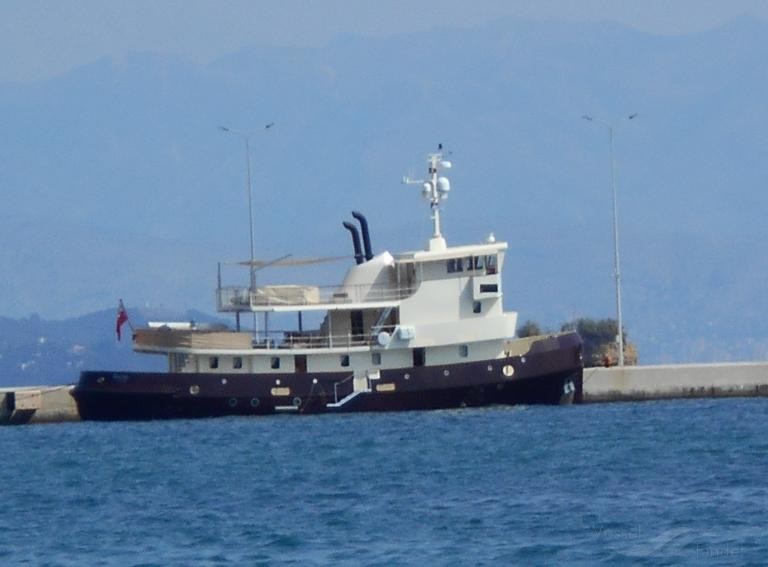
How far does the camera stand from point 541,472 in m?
39.1

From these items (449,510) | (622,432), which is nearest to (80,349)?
(622,432)

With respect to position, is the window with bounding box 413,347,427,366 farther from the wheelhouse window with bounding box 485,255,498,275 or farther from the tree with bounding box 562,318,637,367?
the tree with bounding box 562,318,637,367

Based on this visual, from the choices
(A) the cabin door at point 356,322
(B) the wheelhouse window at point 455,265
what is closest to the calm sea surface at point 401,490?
(A) the cabin door at point 356,322

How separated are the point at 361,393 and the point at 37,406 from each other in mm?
9262

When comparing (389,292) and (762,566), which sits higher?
(389,292)

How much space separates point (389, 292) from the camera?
55031 millimetres

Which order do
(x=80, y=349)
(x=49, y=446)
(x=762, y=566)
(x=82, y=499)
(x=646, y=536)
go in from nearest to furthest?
(x=762, y=566) < (x=646, y=536) < (x=82, y=499) < (x=49, y=446) < (x=80, y=349)

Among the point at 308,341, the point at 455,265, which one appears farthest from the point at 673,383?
the point at 308,341

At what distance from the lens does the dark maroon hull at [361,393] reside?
54000 millimetres

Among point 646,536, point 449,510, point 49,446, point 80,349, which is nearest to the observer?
point 646,536

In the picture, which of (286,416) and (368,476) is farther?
(286,416)

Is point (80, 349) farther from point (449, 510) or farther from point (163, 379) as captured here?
point (449, 510)

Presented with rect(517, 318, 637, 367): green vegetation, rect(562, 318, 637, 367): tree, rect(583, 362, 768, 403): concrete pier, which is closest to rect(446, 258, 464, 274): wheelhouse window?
rect(583, 362, 768, 403): concrete pier

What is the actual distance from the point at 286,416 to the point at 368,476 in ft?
46.5
